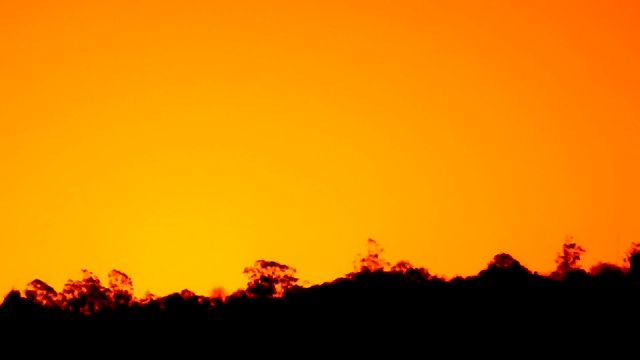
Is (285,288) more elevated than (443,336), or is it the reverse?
(285,288)

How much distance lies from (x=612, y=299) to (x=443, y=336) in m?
13.3

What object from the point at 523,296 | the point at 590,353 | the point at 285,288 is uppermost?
the point at 285,288

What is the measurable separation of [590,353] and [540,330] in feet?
20.8

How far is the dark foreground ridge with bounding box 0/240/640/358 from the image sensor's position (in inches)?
3883

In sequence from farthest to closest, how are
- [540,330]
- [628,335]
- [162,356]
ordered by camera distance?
[162,356], [540,330], [628,335]

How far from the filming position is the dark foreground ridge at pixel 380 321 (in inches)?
3883

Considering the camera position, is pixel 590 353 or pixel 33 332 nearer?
pixel 590 353

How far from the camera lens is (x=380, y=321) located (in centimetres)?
10769

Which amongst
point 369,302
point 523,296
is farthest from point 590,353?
point 369,302

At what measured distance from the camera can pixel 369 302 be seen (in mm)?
112562

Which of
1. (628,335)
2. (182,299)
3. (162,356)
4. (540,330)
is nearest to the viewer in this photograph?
(628,335)

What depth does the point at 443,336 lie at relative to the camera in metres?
104

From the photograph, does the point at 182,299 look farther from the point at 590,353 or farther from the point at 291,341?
the point at 590,353

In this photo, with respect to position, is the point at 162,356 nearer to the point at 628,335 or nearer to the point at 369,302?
the point at 369,302
